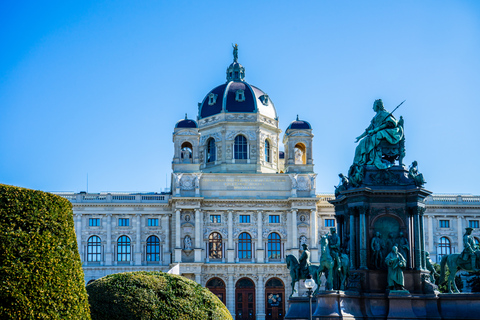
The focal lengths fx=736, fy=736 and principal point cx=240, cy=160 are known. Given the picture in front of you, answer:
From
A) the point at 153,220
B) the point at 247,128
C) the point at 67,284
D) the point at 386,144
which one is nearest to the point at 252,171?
the point at 247,128

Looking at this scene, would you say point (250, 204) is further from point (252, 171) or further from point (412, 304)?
point (412, 304)

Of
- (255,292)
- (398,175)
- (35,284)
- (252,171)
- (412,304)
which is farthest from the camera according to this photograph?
(252,171)

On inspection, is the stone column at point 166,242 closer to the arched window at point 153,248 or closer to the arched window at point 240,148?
the arched window at point 153,248

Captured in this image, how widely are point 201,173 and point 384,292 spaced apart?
161 feet

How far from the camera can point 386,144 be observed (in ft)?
96.8

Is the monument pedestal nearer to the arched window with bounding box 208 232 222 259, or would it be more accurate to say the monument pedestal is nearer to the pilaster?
the pilaster

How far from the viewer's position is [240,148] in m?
81.1

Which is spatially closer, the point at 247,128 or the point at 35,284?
the point at 35,284

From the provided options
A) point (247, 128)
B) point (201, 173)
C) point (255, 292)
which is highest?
point (247, 128)

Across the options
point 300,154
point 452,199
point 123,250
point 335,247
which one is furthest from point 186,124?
point 335,247

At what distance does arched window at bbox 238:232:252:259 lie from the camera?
2968 inches

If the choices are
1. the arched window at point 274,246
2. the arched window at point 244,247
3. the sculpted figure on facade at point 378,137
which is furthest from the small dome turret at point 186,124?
the sculpted figure on facade at point 378,137

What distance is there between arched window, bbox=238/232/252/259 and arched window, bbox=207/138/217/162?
1095cm

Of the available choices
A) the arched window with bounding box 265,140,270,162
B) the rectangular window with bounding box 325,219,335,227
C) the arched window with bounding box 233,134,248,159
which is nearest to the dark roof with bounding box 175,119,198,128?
the arched window with bounding box 233,134,248,159
